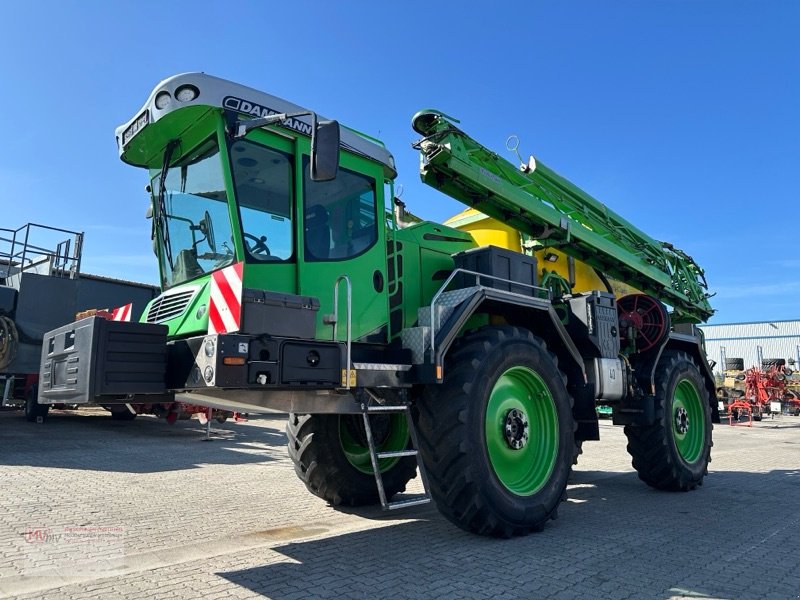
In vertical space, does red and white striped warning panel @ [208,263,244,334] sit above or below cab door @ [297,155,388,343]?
below

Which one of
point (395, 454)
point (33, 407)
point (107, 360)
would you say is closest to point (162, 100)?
point (107, 360)

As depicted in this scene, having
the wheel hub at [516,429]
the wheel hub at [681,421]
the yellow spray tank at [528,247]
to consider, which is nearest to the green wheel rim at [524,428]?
the wheel hub at [516,429]

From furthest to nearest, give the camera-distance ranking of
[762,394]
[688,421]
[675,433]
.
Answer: [762,394] → [688,421] → [675,433]

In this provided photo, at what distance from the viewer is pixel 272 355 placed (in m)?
3.95

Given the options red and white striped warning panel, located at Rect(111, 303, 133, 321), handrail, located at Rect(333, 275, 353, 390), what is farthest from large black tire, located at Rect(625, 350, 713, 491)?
red and white striped warning panel, located at Rect(111, 303, 133, 321)

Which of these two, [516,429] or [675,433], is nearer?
[516,429]

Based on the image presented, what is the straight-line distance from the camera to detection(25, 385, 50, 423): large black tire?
575 inches

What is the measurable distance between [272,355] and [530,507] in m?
2.67

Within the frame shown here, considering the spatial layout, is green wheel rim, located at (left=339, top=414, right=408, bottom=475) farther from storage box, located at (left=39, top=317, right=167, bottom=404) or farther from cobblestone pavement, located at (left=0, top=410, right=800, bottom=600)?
storage box, located at (left=39, top=317, right=167, bottom=404)

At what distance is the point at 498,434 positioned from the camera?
208 inches

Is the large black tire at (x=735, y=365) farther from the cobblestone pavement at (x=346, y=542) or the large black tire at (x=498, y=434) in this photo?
the large black tire at (x=498, y=434)

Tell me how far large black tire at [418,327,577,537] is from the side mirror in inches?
79.0

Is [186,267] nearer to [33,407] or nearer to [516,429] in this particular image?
[516,429]

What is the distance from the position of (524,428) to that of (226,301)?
2958 millimetres
